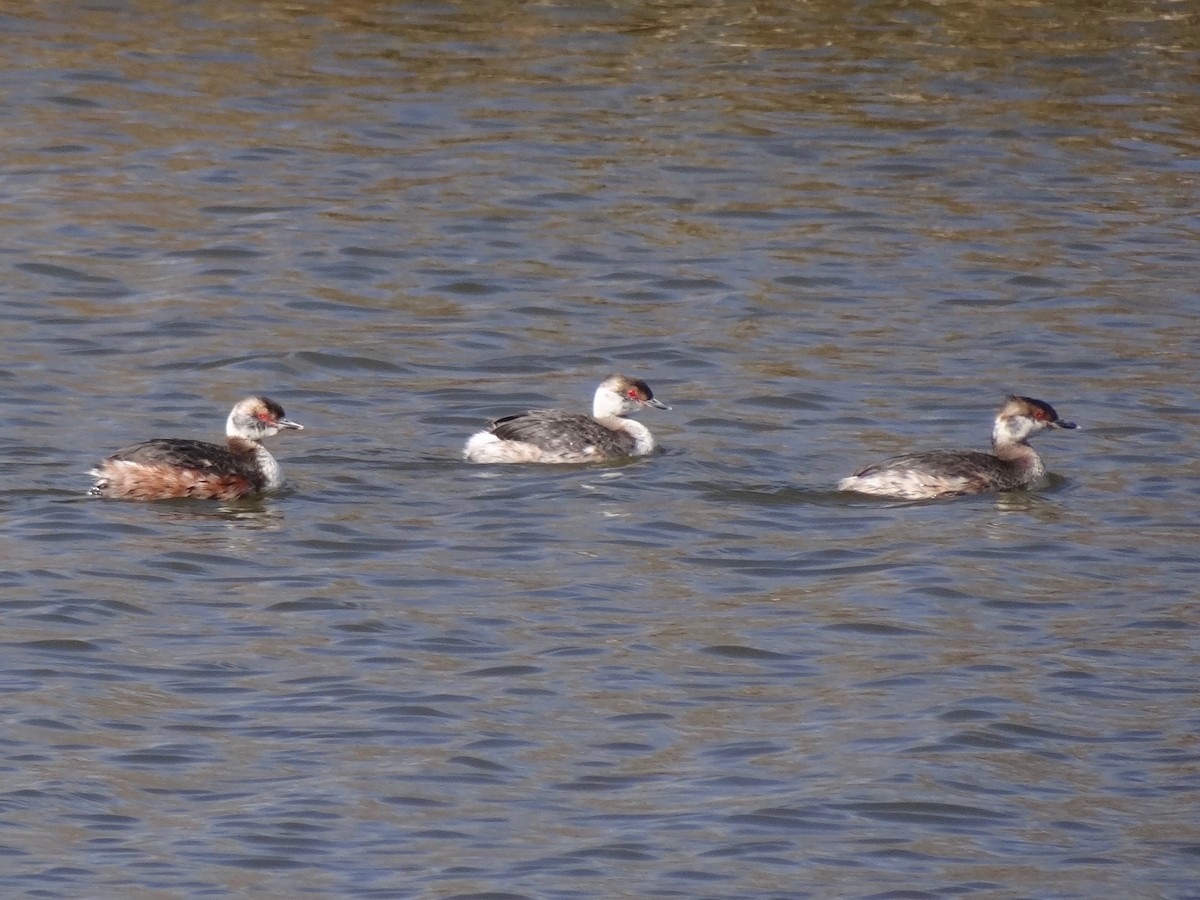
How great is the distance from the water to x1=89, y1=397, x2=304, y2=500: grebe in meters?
0.13

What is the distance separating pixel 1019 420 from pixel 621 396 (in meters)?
2.16

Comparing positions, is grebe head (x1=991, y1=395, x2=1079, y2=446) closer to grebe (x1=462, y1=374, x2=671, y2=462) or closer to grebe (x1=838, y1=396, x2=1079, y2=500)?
grebe (x1=838, y1=396, x2=1079, y2=500)

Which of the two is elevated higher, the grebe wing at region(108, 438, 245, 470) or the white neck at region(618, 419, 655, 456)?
the grebe wing at region(108, 438, 245, 470)

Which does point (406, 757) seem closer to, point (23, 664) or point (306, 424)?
point (23, 664)

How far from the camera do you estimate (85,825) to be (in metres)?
7.82

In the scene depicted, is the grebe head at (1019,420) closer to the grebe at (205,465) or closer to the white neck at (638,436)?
the white neck at (638,436)

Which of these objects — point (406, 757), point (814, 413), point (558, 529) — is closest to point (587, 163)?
point (814, 413)

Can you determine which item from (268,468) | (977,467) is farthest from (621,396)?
(268,468)

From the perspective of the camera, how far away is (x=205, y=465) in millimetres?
12078

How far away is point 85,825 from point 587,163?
1215 centimetres

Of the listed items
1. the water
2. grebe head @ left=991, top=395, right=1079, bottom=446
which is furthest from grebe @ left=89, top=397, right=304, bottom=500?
grebe head @ left=991, top=395, right=1079, bottom=446

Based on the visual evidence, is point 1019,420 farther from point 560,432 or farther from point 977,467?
point 560,432

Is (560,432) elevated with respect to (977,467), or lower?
elevated

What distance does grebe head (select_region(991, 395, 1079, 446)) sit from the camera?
511 inches
